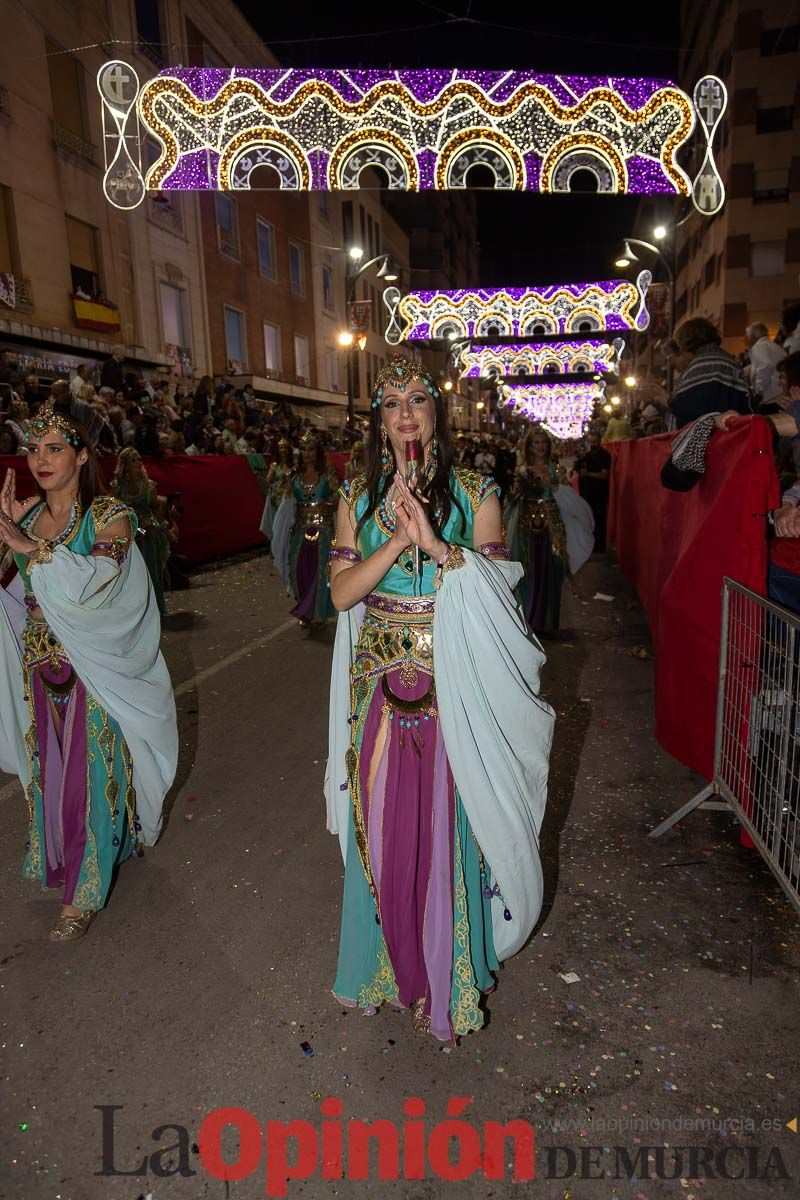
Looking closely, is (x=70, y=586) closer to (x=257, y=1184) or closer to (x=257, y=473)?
(x=257, y=1184)

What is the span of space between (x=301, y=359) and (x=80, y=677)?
29737 mm

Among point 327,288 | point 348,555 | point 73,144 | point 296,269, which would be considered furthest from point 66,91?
point 348,555

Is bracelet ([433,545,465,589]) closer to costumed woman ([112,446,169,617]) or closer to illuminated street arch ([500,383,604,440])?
costumed woman ([112,446,169,617])

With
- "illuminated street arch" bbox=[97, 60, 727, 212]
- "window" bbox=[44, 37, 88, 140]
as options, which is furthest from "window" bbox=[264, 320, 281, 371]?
"illuminated street arch" bbox=[97, 60, 727, 212]

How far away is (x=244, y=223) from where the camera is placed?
2547 centimetres

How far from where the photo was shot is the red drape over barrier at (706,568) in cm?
367

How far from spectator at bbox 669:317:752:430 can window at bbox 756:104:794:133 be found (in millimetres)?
32173

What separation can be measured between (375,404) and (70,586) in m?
1.51

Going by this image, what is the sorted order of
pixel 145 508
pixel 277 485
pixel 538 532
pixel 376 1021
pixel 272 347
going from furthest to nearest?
1. pixel 272 347
2. pixel 277 485
3. pixel 145 508
4. pixel 538 532
5. pixel 376 1021

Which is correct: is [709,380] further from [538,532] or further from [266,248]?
[266,248]

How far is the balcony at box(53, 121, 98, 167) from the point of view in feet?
53.3

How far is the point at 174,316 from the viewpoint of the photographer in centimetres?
2108

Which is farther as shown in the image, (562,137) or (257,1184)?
(562,137)

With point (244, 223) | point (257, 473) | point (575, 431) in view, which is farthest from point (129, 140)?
point (575, 431)
